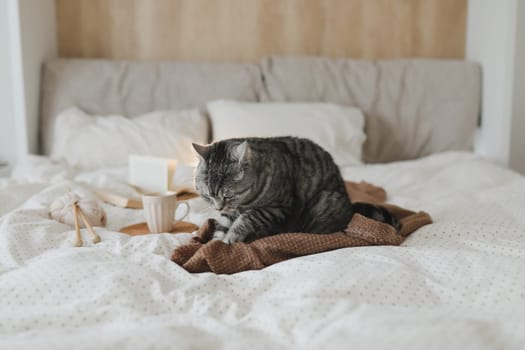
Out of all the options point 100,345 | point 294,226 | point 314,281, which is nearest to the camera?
point 100,345

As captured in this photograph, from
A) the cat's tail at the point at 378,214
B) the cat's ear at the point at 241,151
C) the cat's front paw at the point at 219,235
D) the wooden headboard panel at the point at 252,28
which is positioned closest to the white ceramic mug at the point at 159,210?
the cat's front paw at the point at 219,235

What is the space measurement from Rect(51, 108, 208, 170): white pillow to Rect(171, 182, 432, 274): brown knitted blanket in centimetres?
111

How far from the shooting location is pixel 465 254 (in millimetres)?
1369

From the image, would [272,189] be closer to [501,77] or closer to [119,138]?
[119,138]

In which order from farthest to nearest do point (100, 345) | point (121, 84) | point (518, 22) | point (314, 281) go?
point (121, 84)
point (518, 22)
point (314, 281)
point (100, 345)

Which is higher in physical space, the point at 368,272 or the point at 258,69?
the point at 258,69

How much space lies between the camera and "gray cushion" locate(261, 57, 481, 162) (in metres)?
2.92

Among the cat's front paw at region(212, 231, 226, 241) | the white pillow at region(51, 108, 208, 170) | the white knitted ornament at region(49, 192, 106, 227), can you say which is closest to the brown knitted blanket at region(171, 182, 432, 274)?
the cat's front paw at region(212, 231, 226, 241)

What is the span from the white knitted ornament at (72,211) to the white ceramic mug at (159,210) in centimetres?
17

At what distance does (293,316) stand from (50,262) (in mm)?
550

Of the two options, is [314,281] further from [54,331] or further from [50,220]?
[50,220]

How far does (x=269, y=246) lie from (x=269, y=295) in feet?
A: 0.69

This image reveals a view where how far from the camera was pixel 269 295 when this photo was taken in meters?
1.20

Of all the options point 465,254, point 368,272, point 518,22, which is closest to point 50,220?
point 368,272
